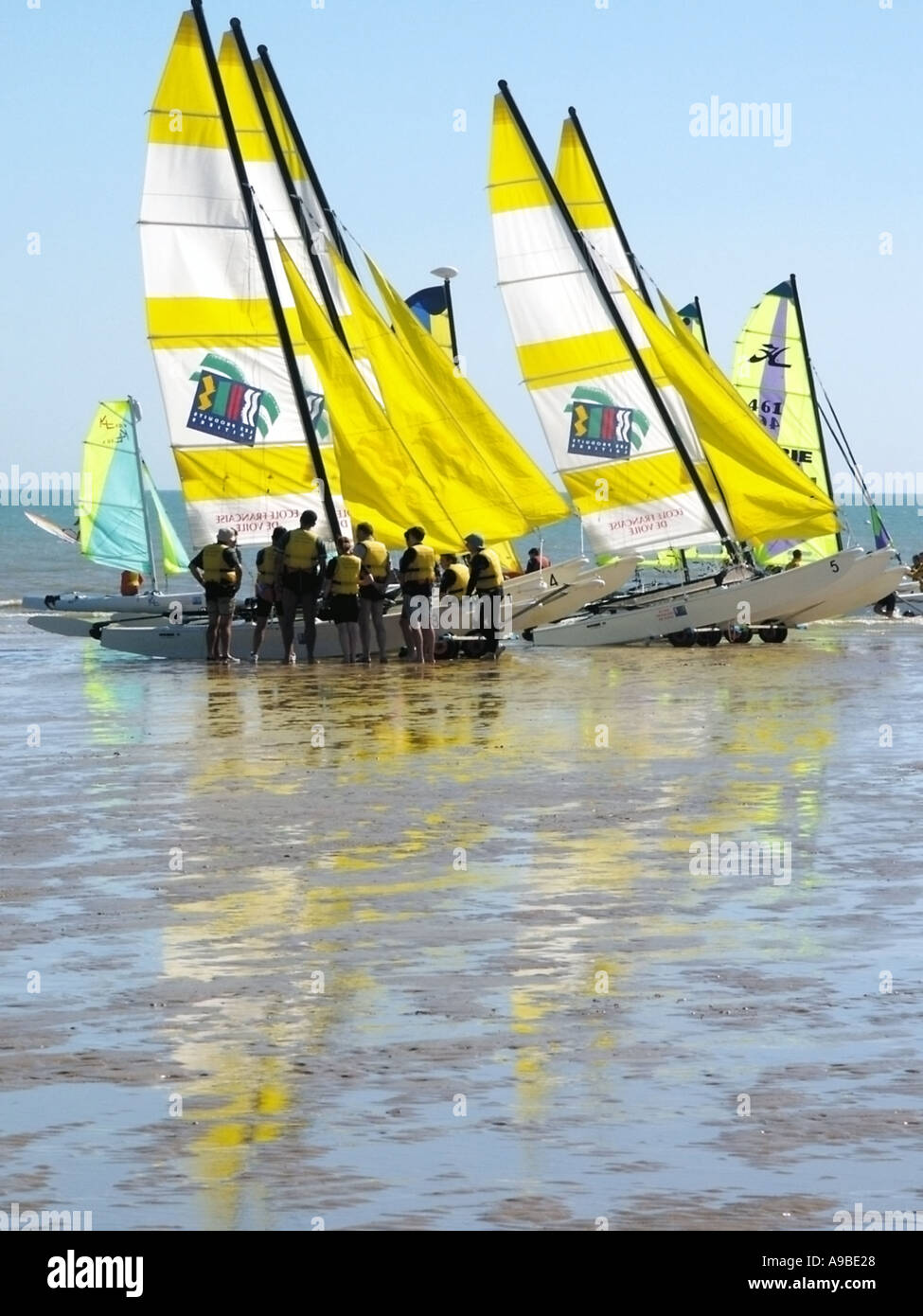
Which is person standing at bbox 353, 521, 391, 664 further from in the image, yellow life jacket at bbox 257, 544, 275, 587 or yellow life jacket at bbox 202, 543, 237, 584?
yellow life jacket at bbox 202, 543, 237, 584

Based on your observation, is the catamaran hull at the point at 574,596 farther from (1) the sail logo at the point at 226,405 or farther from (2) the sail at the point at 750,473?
(1) the sail logo at the point at 226,405

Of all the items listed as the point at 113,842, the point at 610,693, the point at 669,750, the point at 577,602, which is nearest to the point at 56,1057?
the point at 113,842

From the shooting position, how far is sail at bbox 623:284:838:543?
34688mm

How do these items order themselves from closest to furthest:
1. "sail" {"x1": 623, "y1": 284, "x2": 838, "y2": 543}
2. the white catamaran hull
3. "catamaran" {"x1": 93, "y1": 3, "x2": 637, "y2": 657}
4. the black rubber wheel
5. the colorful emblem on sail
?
"catamaran" {"x1": 93, "y1": 3, "x2": 637, "y2": 657} < the white catamaran hull < the black rubber wheel < the colorful emblem on sail < "sail" {"x1": 623, "y1": 284, "x2": 838, "y2": 543}

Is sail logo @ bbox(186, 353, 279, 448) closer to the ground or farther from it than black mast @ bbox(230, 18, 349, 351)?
closer to the ground

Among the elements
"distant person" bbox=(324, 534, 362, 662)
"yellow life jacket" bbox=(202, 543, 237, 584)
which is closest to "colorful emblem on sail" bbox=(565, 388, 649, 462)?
"distant person" bbox=(324, 534, 362, 662)

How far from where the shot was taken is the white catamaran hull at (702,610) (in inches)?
1320

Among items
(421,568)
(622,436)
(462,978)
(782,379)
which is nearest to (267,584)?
(421,568)

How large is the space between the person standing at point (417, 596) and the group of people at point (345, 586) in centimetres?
1

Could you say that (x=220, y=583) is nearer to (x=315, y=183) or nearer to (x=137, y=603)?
(x=137, y=603)

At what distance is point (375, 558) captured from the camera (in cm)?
2853

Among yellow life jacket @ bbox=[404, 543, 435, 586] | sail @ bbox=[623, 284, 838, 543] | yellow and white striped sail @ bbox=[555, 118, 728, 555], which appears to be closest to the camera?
yellow life jacket @ bbox=[404, 543, 435, 586]

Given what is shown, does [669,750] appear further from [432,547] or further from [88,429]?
→ [88,429]

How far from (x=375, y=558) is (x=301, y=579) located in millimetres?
904
